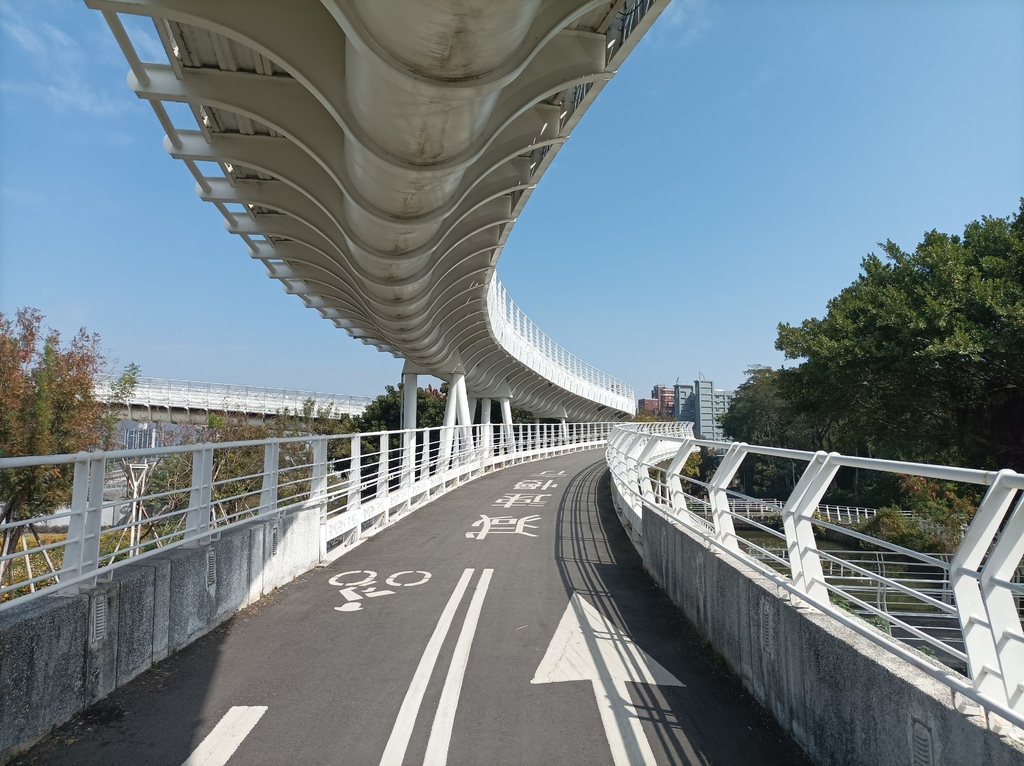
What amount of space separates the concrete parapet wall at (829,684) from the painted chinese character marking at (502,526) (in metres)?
5.31

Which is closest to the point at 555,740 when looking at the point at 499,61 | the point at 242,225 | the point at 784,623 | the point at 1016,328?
the point at 784,623

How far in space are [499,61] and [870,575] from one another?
16.9 ft

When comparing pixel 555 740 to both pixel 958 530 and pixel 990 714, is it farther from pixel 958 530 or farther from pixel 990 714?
pixel 958 530

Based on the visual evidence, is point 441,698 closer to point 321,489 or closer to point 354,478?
point 321,489

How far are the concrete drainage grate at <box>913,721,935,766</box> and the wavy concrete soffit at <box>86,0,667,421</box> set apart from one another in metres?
5.15

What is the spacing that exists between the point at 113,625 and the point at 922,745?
193 inches

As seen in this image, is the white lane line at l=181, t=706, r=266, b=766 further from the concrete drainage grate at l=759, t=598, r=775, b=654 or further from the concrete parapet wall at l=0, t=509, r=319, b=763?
the concrete drainage grate at l=759, t=598, r=775, b=654

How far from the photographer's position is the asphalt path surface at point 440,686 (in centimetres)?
371

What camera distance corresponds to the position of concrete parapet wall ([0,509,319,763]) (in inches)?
142

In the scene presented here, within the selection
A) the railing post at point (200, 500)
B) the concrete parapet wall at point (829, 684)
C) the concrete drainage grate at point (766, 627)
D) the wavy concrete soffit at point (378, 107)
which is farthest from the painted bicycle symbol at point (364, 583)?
the wavy concrete soffit at point (378, 107)

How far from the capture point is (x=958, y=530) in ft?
83.9

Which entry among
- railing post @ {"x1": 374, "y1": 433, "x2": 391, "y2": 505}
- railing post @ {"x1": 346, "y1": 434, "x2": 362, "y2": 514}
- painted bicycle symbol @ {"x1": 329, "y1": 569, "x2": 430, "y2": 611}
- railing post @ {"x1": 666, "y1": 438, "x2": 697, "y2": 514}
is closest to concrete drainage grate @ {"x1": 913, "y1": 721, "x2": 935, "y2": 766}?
railing post @ {"x1": 666, "y1": 438, "x2": 697, "y2": 514}

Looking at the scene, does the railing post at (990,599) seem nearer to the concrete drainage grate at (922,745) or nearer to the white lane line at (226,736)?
the concrete drainage grate at (922,745)

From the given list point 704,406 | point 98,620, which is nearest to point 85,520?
point 98,620
